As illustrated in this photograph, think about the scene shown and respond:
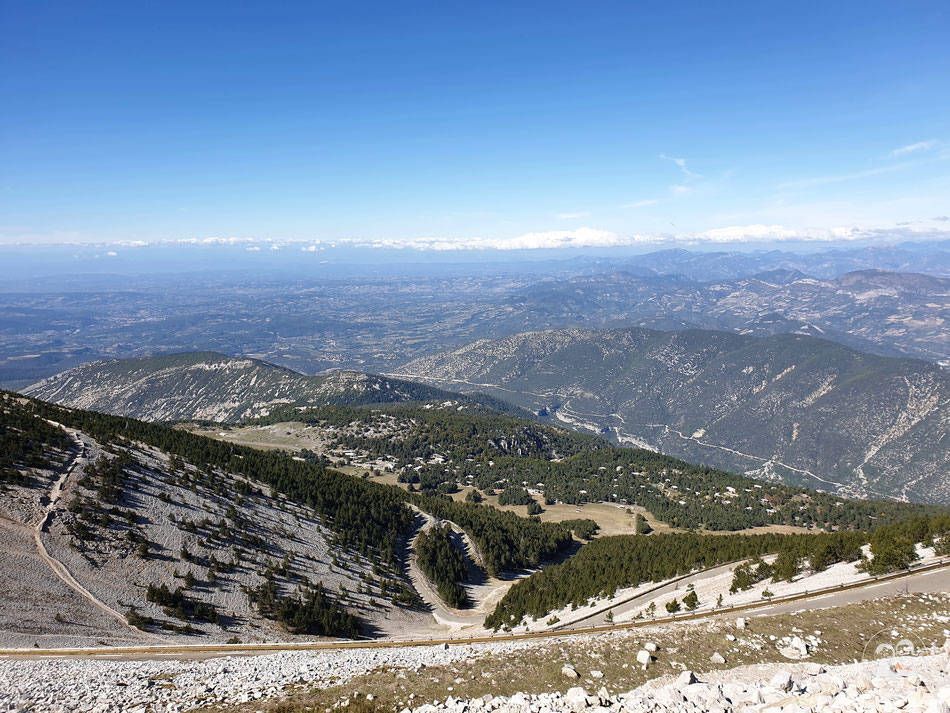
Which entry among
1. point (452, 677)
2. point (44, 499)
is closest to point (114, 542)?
point (44, 499)

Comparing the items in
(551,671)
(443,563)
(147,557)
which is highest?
(551,671)

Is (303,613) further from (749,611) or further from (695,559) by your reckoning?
(695,559)

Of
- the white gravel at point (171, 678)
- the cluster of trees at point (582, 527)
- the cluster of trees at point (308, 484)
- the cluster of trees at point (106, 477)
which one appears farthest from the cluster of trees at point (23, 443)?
the cluster of trees at point (582, 527)

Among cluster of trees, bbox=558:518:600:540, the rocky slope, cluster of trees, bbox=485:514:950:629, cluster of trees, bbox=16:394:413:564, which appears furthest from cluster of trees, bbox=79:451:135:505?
cluster of trees, bbox=558:518:600:540

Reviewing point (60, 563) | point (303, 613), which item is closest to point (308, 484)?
point (303, 613)

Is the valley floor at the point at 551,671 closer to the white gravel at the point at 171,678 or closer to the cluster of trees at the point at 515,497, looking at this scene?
the white gravel at the point at 171,678

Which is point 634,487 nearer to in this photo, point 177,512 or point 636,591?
point 636,591
